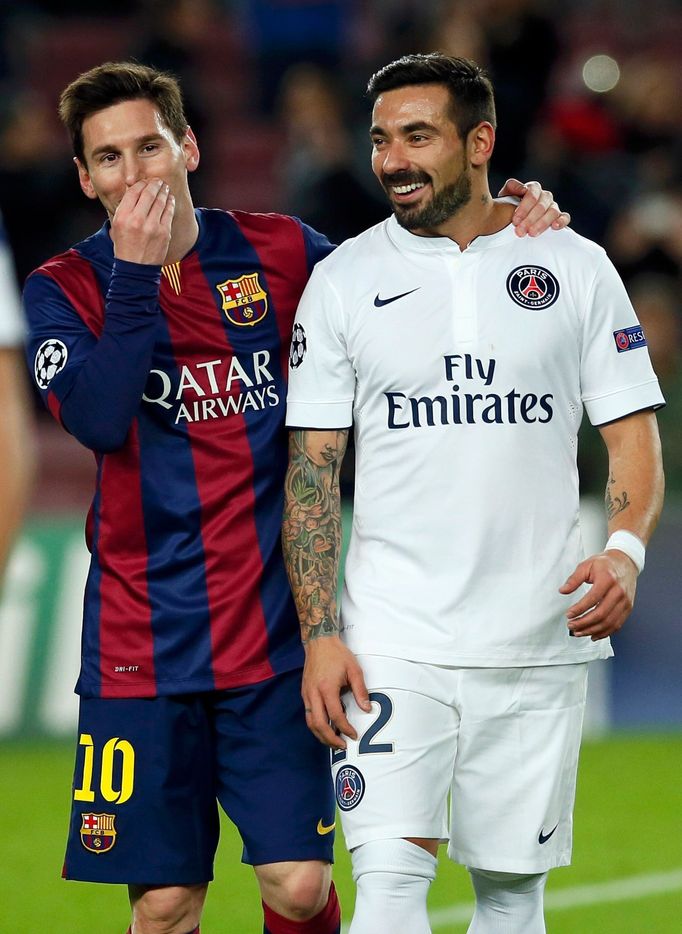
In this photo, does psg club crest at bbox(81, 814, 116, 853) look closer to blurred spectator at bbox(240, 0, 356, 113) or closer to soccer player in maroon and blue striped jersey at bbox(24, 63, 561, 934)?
soccer player in maroon and blue striped jersey at bbox(24, 63, 561, 934)

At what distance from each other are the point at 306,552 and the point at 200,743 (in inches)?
22.8

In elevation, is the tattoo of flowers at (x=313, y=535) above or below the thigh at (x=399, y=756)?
above

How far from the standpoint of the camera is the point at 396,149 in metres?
3.73

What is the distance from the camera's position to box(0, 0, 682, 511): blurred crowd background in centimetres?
1018

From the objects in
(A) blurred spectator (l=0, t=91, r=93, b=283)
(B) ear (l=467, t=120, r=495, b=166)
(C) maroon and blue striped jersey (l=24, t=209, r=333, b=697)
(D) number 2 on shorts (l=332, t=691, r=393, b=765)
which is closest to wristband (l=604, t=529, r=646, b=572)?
(D) number 2 on shorts (l=332, t=691, r=393, b=765)

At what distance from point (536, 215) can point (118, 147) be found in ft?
3.24

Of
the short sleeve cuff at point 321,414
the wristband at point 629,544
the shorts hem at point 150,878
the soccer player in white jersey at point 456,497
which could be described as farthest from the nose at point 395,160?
the shorts hem at point 150,878

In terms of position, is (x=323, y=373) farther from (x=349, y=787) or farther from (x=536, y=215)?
(x=349, y=787)

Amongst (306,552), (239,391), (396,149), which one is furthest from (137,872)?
(396,149)

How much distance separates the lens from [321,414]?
3781 millimetres

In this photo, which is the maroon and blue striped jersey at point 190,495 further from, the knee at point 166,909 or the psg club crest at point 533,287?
the psg club crest at point 533,287

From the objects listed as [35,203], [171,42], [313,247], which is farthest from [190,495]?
[171,42]

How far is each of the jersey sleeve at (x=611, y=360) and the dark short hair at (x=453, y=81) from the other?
455 millimetres

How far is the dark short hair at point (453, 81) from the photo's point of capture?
12.3 ft
